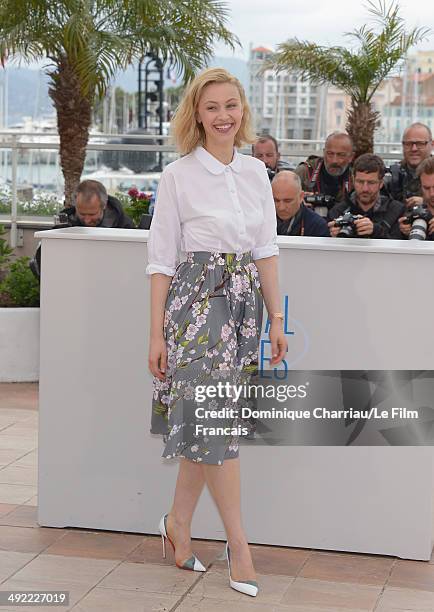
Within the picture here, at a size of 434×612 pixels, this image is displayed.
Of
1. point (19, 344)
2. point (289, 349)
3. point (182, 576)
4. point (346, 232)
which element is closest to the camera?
point (182, 576)

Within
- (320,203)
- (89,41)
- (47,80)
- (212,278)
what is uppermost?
(89,41)

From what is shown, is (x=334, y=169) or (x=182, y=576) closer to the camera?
(x=182, y=576)

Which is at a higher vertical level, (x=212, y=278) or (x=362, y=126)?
(x=362, y=126)

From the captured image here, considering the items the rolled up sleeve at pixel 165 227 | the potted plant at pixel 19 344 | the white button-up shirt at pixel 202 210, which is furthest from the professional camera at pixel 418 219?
the potted plant at pixel 19 344

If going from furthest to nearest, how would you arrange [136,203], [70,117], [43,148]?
[43,148]
[70,117]
[136,203]

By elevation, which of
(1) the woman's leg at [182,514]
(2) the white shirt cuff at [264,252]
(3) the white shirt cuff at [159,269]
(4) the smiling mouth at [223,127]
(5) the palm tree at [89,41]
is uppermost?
(5) the palm tree at [89,41]

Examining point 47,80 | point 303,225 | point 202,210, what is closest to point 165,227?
point 202,210

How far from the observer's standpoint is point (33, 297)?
8258mm

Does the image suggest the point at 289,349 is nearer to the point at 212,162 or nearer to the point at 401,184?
the point at 212,162

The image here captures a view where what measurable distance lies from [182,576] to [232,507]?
0.37m

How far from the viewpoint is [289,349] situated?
439 cm

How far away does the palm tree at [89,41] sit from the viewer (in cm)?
1093

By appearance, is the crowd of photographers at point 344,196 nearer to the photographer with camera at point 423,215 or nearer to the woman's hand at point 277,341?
the photographer with camera at point 423,215

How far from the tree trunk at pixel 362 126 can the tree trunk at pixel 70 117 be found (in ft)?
9.44
